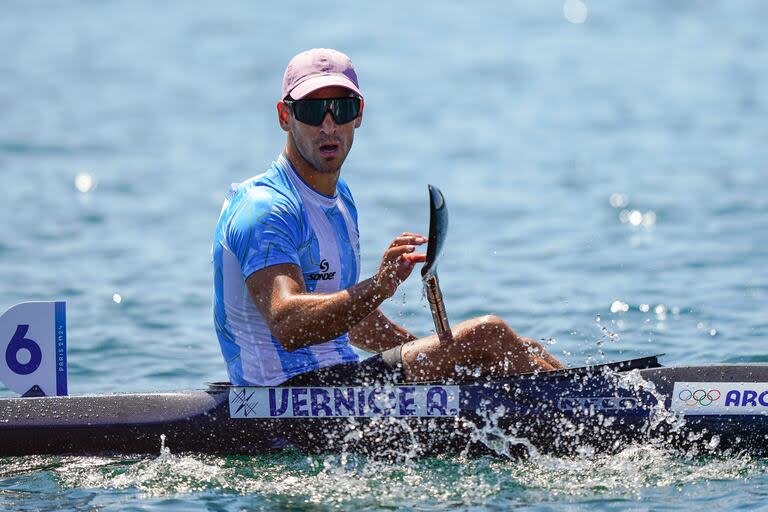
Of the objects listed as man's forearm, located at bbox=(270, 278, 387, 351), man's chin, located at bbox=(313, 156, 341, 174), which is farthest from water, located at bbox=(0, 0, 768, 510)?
man's chin, located at bbox=(313, 156, 341, 174)

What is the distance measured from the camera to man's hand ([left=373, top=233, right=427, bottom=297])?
5.81 meters

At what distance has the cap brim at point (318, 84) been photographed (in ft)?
20.9

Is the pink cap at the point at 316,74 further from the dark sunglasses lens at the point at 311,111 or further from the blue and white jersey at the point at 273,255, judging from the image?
the blue and white jersey at the point at 273,255

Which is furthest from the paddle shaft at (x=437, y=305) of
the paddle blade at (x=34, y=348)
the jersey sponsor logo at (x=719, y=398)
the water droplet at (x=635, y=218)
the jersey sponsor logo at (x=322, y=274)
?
the water droplet at (x=635, y=218)

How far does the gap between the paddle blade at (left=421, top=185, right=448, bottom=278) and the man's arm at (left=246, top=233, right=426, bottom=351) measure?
0.07m

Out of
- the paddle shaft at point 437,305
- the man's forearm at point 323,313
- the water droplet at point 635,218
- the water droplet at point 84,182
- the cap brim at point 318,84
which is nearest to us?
the man's forearm at point 323,313

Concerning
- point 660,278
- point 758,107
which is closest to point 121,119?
point 758,107

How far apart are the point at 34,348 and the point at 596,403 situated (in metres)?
2.93

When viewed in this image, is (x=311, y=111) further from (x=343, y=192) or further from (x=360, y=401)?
(x=360, y=401)

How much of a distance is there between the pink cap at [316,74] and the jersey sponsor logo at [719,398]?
222 centimetres

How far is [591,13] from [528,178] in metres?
11.0

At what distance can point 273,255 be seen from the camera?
615 cm

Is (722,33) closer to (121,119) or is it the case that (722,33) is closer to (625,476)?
(121,119)

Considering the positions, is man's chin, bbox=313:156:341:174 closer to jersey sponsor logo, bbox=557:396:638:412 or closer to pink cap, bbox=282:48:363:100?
pink cap, bbox=282:48:363:100
